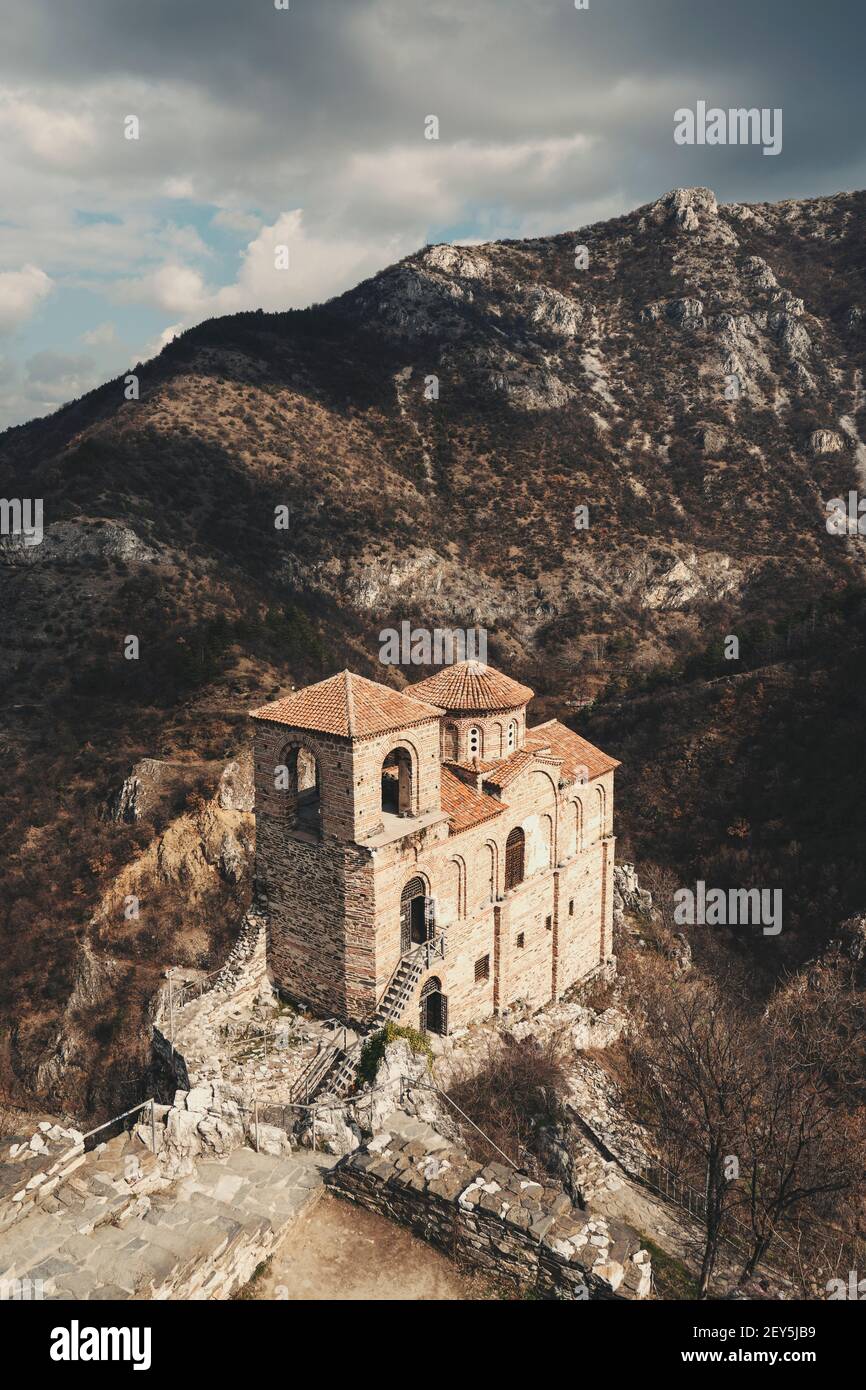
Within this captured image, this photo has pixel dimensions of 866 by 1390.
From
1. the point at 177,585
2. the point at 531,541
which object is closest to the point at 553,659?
the point at 531,541

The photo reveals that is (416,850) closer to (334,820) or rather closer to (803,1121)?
(334,820)

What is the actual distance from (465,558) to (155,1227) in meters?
79.6

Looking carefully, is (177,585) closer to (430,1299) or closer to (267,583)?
(267,583)

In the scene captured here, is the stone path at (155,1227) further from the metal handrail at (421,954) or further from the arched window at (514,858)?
the arched window at (514,858)

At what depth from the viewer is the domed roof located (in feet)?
89.9

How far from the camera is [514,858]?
28.2 metres

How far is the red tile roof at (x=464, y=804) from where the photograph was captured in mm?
25159

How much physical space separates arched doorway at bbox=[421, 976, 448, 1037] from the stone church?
4 cm

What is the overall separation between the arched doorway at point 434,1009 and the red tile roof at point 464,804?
188 inches

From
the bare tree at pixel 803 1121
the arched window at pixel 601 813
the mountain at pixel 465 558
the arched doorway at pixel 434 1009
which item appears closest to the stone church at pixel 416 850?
the arched doorway at pixel 434 1009

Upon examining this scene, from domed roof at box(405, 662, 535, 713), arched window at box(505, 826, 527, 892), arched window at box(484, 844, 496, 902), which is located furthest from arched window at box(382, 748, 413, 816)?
arched window at box(505, 826, 527, 892)

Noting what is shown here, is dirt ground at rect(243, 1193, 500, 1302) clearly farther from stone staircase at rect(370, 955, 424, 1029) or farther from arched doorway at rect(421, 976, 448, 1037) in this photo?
arched doorway at rect(421, 976, 448, 1037)

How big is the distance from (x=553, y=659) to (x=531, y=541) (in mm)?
16222

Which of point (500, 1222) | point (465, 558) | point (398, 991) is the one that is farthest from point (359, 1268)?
point (465, 558)
